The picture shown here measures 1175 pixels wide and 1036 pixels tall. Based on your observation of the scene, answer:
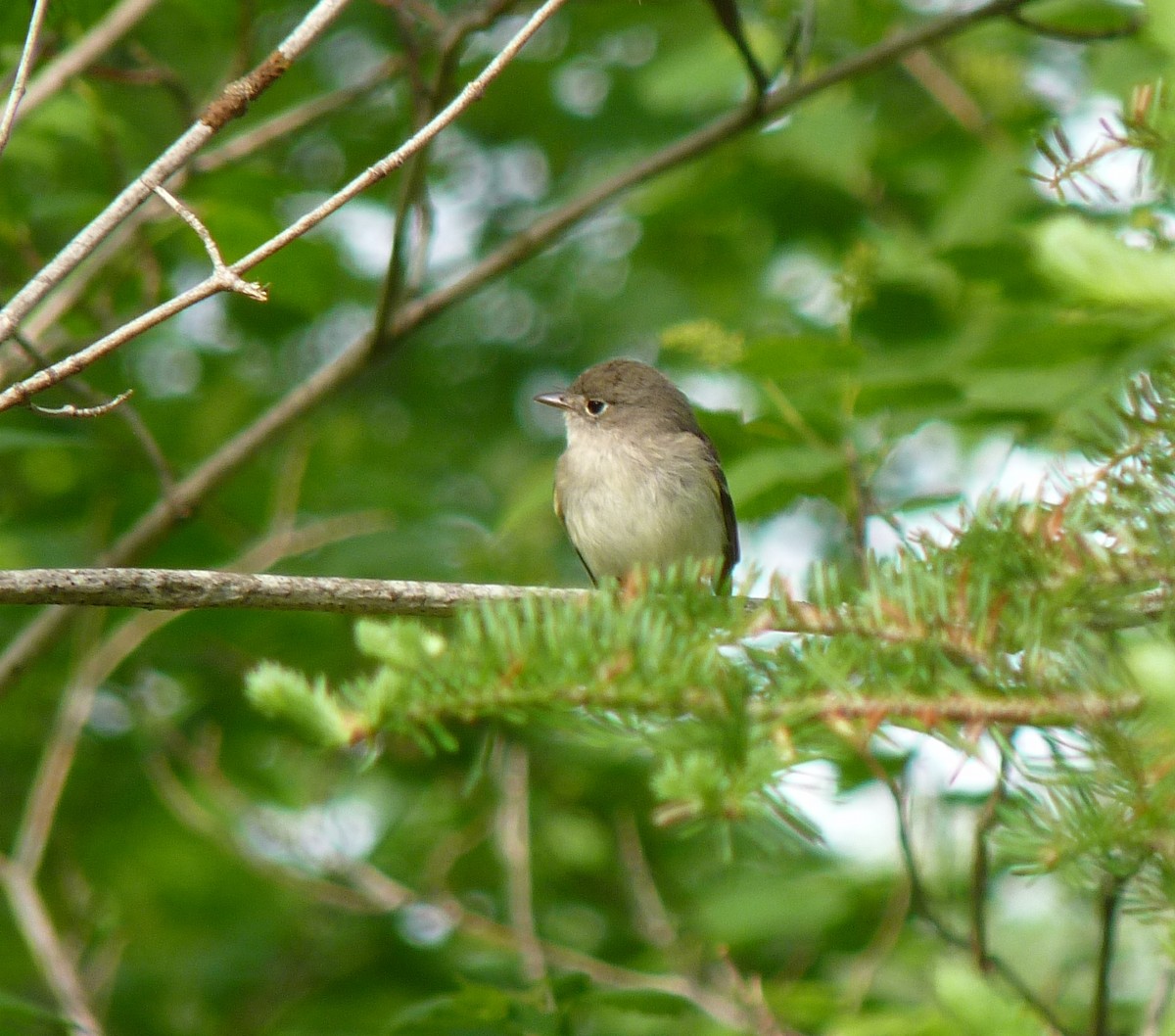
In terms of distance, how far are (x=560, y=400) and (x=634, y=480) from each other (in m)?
0.73

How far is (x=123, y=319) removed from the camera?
18.3 ft

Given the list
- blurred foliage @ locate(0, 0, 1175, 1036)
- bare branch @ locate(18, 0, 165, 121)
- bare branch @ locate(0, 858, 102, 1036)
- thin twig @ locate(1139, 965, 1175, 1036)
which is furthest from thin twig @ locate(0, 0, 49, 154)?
thin twig @ locate(1139, 965, 1175, 1036)

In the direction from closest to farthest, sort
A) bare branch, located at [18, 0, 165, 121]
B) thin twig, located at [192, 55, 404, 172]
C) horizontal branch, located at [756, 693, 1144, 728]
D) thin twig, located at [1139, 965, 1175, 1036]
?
horizontal branch, located at [756, 693, 1144, 728]
thin twig, located at [1139, 965, 1175, 1036]
bare branch, located at [18, 0, 165, 121]
thin twig, located at [192, 55, 404, 172]

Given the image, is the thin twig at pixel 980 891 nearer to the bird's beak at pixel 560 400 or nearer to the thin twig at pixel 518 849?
the thin twig at pixel 518 849

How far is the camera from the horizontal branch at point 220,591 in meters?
2.61

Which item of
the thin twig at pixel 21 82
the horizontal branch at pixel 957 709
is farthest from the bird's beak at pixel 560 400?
the horizontal branch at pixel 957 709

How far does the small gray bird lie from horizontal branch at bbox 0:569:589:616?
3196mm

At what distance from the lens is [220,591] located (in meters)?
2.72

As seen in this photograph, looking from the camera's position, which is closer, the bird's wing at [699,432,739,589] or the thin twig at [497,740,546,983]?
the thin twig at [497,740,546,983]

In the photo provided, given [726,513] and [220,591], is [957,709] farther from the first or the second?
[726,513]

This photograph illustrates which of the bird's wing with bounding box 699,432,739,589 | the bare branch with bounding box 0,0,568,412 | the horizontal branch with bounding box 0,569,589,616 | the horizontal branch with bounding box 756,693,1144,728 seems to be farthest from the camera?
the bird's wing with bounding box 699,432,739,589

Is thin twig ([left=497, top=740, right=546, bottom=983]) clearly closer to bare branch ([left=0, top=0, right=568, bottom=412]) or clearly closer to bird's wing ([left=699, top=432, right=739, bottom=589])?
bird's wing ([left=699, top=432, right=739, bottom=589])

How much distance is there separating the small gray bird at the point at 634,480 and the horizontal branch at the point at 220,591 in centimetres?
320

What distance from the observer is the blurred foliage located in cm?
405
